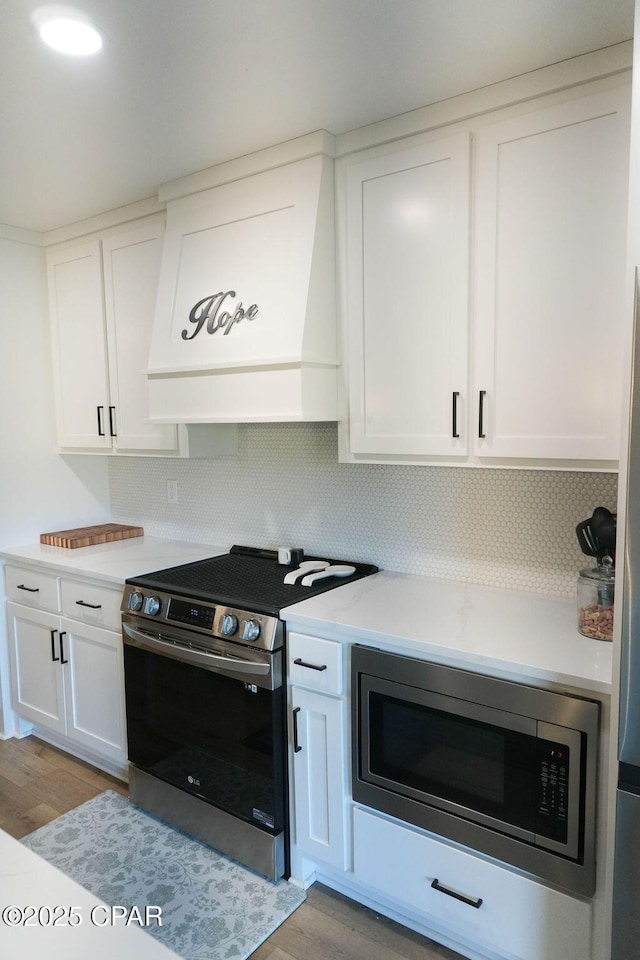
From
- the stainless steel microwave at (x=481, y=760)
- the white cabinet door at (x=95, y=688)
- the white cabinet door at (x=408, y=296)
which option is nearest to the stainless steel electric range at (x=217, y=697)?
the white cabinet door at (x=95, y=688)

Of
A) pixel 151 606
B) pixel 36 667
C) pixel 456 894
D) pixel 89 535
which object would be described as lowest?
pixel 456 894

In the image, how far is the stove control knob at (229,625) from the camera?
6.93 feet

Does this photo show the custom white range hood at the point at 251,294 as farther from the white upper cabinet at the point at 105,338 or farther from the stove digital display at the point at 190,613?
the stove digital display at the point at 190,613

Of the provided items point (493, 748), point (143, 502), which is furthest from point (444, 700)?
point (143, 502)

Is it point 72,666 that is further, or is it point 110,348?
point 110,348

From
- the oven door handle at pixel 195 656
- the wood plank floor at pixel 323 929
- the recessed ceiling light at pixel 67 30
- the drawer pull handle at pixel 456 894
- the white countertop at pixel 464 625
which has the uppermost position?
the recessed ceiling light at pixel 67 30

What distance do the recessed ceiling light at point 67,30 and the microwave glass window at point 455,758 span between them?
1.85 meters

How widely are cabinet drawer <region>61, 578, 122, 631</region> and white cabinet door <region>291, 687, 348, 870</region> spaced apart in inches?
37.6

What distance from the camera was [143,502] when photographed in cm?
345

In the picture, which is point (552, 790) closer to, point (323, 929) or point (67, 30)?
point (323, 929)

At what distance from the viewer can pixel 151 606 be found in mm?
2379

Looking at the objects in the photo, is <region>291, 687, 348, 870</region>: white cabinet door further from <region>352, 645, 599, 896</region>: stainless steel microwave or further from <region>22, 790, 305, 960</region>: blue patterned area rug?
<region>22, 790, 305, 960</region>: blue patterned area rug

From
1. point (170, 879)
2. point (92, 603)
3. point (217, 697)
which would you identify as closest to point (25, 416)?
point (92, 603)

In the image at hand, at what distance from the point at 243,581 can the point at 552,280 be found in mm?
1465
